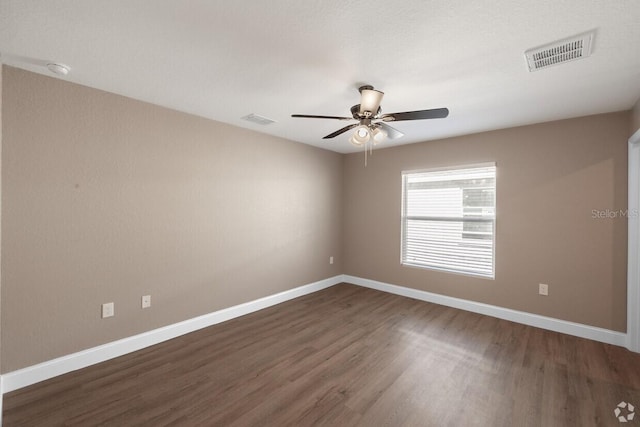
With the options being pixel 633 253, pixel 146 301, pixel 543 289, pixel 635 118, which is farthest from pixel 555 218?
pixel 146 301

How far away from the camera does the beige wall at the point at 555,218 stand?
2930mm

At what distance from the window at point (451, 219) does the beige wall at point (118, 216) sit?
2199 millimetres

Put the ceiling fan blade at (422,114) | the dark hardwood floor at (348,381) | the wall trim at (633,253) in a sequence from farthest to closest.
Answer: the wall trim at (633,253)
the ceiling fan blade at (422,114)
the dark hardwood floor at (348,381)

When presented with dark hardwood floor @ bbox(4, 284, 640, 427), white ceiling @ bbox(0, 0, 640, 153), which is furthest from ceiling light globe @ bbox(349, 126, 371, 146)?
dark hardwood floor @ bbox(4, 284, 640, 427)

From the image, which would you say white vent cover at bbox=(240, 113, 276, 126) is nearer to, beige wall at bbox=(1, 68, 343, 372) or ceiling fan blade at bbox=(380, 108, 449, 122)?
beige wall at bbox=(1, 68, 343, 372)

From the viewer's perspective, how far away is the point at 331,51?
1881mm

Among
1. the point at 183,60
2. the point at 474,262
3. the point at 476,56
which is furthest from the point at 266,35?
the point at 474,262

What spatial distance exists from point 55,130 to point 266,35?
2.01 meters

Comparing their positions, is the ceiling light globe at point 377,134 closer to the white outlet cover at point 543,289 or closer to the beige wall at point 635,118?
the beige wall at point 635,118

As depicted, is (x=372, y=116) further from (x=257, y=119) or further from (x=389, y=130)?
(x=257, y=119)

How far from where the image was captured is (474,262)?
388 centimetres

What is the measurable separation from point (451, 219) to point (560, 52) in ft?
8.47

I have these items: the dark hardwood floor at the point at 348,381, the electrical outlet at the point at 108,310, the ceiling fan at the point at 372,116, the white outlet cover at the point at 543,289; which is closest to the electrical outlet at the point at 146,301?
the electrical outlet at the point at 108,310

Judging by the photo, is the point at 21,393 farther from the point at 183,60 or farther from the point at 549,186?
the point at 549,186
